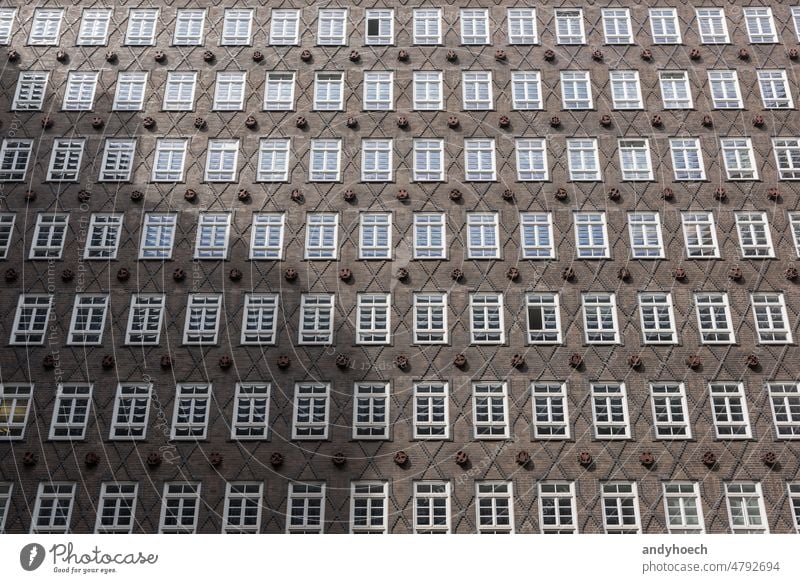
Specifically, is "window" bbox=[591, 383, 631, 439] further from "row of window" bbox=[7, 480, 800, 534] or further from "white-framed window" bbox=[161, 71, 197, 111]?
"white-framed window" bbox=[161, 71, 197, 111]

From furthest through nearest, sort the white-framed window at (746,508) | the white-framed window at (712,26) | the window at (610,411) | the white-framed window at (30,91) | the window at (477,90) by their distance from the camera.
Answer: the white-framed window at (712,26) → the white-framed window at (30,91) → the window at (477,90) → the window at (610,411) → the white-framed window at (746,508)

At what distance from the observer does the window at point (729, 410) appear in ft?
131

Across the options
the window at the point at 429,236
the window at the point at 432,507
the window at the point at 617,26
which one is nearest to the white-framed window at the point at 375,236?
the window at the point at 429,236

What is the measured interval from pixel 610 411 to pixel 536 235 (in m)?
8.77

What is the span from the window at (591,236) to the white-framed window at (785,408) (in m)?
9.21

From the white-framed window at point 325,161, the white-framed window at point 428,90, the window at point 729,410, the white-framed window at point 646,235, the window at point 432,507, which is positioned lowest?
the window at point 432,507

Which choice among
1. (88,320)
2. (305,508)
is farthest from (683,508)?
(88,320)

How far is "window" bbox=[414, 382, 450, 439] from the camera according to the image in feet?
132

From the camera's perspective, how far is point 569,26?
49.6 meters

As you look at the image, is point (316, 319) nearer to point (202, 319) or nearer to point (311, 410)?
point (311, 410)

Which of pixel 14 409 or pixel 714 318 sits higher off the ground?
pixel 714 318

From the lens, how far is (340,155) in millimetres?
46062

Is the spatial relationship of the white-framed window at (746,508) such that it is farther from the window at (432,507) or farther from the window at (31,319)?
the window at (31,319)

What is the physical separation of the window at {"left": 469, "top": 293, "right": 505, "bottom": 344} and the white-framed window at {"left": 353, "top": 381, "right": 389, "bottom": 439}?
4600 millimetres
